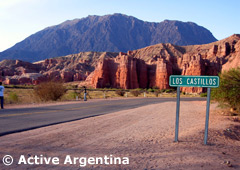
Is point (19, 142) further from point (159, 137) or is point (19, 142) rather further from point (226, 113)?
point (226, 113)

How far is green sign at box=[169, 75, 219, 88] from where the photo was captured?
6.24 meters

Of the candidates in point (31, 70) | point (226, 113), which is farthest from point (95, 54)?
point (226, 113)

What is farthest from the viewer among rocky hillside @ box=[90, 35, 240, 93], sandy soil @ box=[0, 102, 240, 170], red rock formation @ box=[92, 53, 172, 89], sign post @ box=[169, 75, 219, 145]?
red rock formation @ box=[92, 53, 172, 89]

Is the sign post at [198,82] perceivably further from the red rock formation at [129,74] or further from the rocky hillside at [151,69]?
A: the red rock formation at [129,74]

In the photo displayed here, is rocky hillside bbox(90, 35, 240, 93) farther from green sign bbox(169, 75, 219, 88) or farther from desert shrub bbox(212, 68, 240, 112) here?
green sign bbox(169, 75, 219, 88)

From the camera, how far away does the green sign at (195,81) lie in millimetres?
6242

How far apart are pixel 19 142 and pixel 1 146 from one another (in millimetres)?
491

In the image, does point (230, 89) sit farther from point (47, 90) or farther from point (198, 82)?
point (47, 90)

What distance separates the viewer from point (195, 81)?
20.7 feet

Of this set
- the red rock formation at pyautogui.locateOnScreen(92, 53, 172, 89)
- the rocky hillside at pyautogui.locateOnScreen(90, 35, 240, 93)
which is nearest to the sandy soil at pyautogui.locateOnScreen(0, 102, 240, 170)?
the rocky hillside at pyautogui.locateOnScreen(90, 35, 240, 93)

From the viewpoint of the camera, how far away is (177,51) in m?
104

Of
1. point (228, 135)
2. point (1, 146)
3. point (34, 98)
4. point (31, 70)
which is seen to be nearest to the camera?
point (1, 146)

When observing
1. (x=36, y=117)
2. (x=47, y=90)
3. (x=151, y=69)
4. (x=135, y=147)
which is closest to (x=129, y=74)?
(x=151, y=69)

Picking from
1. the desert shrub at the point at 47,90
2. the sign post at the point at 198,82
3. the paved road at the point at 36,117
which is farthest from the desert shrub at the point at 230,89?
the desert shrub at the point at 47,90
